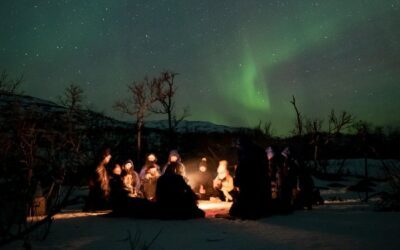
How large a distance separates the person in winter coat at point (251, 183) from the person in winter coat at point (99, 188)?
4.63m

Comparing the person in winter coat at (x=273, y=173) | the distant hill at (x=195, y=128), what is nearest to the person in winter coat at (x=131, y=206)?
the person in winter coat at (x=273, y=173)

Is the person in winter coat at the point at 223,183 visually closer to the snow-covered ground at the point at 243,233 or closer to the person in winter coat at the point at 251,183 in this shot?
the person in winter coat at the point at 251,183

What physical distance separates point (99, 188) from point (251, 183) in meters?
5.32

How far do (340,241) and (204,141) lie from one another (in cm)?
4003

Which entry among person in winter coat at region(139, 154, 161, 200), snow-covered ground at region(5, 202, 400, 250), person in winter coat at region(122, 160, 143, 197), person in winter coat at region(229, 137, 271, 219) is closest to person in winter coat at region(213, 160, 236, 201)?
person in winter coat at region(139, 154, 161, 200)

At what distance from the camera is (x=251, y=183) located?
9.74 meters

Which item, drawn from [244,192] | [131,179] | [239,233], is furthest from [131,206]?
[131,179]

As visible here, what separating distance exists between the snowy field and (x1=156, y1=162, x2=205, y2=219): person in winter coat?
1.57 feet

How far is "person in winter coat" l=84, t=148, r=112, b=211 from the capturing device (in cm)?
1197

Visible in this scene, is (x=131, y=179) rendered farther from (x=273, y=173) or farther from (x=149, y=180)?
(x=273, y=173)

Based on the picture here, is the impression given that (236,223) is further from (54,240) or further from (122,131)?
(122,131)

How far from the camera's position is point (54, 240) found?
6.93 metres

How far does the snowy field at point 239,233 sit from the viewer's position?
592cm

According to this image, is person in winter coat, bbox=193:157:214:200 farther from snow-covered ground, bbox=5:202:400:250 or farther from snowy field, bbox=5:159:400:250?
snow-covered ground, bbox=5:202:400:250
